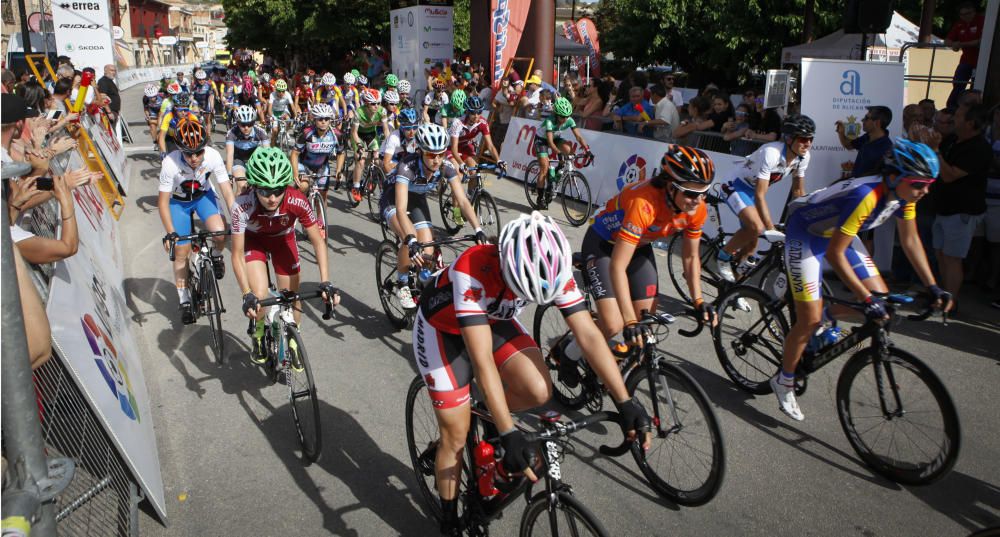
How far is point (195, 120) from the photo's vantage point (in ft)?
24.2

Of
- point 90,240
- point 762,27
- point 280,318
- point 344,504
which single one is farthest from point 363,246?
point 762,27

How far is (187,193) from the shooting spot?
7.35 m

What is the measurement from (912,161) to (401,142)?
6.71 meters

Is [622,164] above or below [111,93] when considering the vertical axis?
below

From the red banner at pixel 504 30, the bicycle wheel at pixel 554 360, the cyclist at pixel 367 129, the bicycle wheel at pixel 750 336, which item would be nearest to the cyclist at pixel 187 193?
the bicycle wheel at pixel 554 360

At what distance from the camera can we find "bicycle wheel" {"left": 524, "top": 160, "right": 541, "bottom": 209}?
12.5m

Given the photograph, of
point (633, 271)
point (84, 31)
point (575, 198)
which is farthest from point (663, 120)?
point (84, 31)

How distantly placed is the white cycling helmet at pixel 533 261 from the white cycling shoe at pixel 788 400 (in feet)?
9.36

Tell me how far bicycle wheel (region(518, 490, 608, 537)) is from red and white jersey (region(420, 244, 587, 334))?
842 millimetres

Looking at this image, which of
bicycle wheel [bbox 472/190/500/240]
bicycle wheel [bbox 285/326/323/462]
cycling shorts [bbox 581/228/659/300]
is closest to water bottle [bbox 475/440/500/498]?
bicycle wheel [bbox 285/326/323/462]

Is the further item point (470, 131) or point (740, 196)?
point (470, 131)

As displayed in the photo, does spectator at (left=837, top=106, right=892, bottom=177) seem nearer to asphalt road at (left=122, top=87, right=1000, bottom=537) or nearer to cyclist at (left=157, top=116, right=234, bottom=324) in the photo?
asphalt road at (left=122, top=87, right=1000, bottom=537)

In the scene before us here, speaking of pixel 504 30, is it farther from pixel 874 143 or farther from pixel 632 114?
pixel 874 143

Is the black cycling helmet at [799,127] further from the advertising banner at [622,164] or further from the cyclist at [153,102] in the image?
the cyclist at [153,102]
